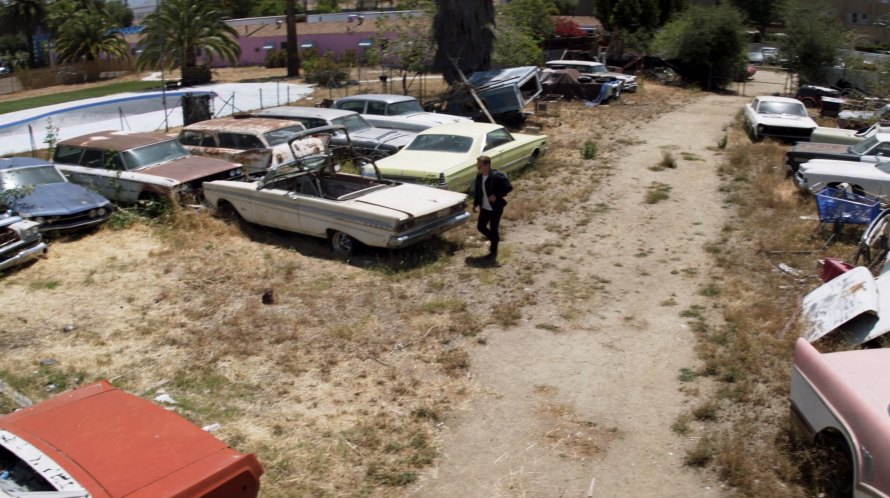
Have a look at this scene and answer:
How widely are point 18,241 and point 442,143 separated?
22.3 ft

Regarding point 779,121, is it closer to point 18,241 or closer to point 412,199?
point 412,199

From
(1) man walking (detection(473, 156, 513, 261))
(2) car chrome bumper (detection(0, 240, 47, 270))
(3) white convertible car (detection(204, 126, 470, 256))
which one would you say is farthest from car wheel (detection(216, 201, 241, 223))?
(1) man walking (detection(473, 156, 513, 261))

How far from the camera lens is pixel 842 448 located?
15.8 ft

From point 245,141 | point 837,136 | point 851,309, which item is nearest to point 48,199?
point 245,141

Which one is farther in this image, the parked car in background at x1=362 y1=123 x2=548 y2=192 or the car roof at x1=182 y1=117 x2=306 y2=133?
the car roof at x1=182 y1=117 x2=306 y2=133

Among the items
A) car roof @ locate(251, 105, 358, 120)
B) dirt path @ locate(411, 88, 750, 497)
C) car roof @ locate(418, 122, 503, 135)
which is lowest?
dirt path @ locate(411, 88, 750, 497)

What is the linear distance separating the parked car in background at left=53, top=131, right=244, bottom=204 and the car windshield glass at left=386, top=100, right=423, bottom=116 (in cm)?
518

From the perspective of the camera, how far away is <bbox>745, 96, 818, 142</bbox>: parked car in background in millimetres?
17969

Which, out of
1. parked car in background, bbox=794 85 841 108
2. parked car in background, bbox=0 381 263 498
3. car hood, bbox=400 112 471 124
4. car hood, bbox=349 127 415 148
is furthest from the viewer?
parked car in background, bbox=794 85 841 108

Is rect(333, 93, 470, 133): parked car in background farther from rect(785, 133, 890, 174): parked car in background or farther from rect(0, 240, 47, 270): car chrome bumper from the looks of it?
rect(0, 240, 47, 270): car chrome bumper

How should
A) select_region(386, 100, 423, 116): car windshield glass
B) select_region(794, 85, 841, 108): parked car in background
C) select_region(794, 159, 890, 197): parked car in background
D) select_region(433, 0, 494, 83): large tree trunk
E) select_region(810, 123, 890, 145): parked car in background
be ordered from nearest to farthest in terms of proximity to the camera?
1. select_region(794, 159, 890, 197): parked car in background
2. select_region(810, 123, 890, 145): parked car in background
3. select_region(386, 100, 423, 116): car windshield glass
4. select_region(433, 0, 494, 83): large tree trunk
5. select_region(794, 85, 841, 108): parked car in background

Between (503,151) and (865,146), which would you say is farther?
(865,146)

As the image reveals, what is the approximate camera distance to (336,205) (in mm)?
10070

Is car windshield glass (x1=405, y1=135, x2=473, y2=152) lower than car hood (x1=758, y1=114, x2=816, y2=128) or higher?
higher
